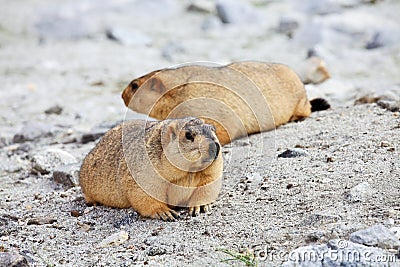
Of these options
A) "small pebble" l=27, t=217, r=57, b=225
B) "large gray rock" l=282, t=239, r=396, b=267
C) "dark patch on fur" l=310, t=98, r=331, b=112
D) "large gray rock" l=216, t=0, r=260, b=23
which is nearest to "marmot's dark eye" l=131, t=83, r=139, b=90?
"dark patch on fur" l=310, t=98, r=331, b=112

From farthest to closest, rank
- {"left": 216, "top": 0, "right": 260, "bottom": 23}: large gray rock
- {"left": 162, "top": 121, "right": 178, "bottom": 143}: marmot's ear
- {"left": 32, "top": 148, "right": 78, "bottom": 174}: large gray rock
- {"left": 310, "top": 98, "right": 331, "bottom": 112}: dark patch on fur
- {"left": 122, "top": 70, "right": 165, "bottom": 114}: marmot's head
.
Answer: {"left": 216, "top": 0, "right": 260, "bottom": 23}: large gray rock
{"left": 310, "top": 98, "right": 331, "bottom": 112}: dark patch on fur
{"left": 122, "top": 70, "right": 165, "bottom": 114}: marmot's head
{"left": 32, "top": 148, "right": 78, "bottom": 174}: large gray rock
{"left": 162, "top": 121, "right": 178, "bottom": 143}: marmot's ear

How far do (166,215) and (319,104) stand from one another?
135 inches

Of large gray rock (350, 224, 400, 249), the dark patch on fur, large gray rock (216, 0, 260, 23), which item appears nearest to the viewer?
A: large gray rock (350, 224, 400, 249)

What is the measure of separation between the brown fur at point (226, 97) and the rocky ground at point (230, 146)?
285 mm

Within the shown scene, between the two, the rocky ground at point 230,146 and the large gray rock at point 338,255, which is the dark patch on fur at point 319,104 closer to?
the rocky ground at point 230,146

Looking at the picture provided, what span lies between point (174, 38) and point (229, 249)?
32.2ft

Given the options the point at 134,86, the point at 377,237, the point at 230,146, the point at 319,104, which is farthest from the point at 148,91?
the point at 377,237

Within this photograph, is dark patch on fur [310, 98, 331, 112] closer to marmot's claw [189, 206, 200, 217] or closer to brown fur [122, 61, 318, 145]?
brown fur [122, 61, 318, 145]

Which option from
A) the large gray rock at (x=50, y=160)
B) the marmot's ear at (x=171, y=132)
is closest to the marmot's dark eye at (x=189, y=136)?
the marmot's ear at (x=171, y=132)

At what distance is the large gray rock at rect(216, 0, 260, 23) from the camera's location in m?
13.9

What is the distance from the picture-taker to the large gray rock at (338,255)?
11.5 feet

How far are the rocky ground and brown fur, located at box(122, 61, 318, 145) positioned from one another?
285 mm

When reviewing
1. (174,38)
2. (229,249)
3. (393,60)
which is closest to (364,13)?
(393,60)

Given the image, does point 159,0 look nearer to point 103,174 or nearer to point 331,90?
point 331,90
